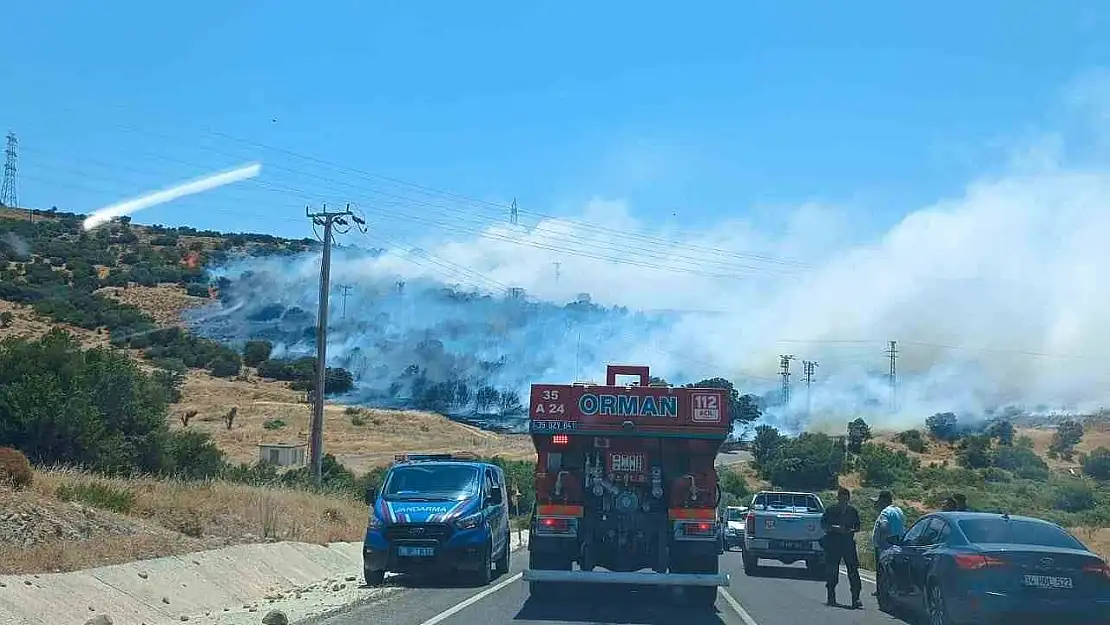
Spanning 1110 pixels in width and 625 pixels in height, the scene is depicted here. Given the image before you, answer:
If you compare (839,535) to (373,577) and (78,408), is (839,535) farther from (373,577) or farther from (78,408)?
→ (78,408)

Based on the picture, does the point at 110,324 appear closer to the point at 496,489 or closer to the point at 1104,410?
the point at 496,489

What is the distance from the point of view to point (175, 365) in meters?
75.4

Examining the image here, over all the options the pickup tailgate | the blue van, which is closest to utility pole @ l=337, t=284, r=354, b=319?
the pickup tailgate

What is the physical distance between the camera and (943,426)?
101625 millimetres

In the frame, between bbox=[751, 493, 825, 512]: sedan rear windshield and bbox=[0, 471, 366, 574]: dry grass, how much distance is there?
10555 mm

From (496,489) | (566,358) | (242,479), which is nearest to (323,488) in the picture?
(242,479)

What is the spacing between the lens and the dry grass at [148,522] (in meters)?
15.7

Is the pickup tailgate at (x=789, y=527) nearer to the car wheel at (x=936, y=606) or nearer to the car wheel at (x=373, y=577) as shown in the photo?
the car wheel at (x=373, y=577)

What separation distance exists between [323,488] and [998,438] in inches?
2923

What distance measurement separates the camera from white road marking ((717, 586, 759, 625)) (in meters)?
15.5

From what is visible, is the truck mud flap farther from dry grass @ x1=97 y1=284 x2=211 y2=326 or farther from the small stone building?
dry grass @ x1=97 y1=284 x2=211 y2=326

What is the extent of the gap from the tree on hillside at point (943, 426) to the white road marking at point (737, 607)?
3334 inches

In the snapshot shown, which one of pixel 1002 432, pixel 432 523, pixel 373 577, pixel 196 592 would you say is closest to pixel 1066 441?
pixel 1002 432

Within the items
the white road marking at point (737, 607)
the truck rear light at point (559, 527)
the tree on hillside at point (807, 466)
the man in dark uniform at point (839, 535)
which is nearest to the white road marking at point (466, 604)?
the truck rear light at point (559, 527)
